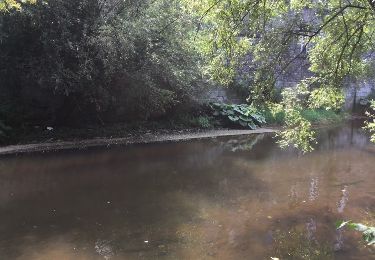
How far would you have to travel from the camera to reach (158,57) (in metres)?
12.9

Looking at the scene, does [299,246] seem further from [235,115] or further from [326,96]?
[235,115]

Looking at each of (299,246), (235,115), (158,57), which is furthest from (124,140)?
(299,246)

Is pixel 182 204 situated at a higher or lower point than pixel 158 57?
lower

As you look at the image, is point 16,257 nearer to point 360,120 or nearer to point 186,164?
point 186,164

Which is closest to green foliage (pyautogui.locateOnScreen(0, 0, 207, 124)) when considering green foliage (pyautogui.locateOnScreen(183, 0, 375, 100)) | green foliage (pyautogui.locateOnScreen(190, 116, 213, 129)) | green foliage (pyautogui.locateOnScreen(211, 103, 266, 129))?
green foliage (pyautogui.locateOnScreen(190, 116, 213, 129))

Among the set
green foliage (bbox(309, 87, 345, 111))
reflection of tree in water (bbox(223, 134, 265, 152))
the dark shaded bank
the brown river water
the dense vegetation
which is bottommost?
the brown river water

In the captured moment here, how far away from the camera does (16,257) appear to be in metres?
5.63

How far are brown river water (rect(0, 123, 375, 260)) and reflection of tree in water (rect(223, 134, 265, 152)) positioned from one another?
73cm

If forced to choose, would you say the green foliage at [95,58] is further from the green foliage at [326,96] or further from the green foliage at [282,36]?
the green foliage at [326,96]

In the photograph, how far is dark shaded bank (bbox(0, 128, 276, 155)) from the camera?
39.6 feet

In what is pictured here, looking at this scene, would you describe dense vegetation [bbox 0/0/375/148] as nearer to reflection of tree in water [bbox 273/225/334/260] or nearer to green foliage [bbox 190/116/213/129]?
green foliage [bbox 190/116/213/129]

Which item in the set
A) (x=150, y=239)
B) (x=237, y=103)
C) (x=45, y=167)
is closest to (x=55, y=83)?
(x=45, y=167)

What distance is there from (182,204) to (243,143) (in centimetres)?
726

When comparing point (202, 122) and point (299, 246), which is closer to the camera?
point (299, 246)
